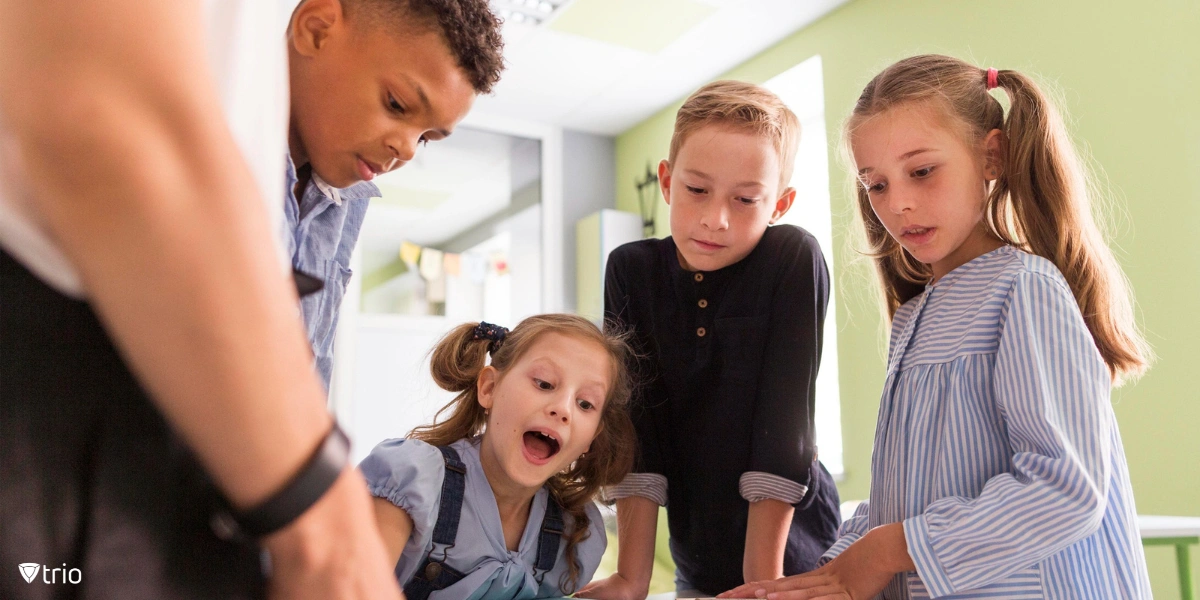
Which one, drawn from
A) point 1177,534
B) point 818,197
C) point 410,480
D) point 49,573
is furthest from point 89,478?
point 818,197

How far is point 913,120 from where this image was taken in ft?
3.74

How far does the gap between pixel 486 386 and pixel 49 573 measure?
1.01 meters

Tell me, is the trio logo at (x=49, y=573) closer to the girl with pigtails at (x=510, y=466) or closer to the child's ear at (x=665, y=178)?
the girl with pigtails at (x=510, y=466)

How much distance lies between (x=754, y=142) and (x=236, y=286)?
1.13 meters

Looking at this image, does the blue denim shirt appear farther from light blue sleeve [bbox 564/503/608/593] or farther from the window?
the window

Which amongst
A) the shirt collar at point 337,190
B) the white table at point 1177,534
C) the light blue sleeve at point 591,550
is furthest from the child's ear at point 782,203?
the white table at point 1177,534

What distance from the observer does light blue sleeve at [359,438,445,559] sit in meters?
1.04

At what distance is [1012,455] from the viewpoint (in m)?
0.97

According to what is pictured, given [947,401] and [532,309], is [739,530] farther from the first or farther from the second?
[532,309]

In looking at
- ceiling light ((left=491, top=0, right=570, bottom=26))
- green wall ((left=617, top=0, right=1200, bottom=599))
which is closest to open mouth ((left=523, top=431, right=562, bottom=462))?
green wall ((left=617, top=0, right=1200, bottom=599))

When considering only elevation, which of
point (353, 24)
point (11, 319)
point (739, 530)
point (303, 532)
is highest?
point (353, 24)

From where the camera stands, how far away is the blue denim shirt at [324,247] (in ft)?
2.81

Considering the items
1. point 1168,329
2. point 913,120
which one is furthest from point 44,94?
point 1168,329

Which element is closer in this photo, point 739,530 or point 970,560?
point 970,560
